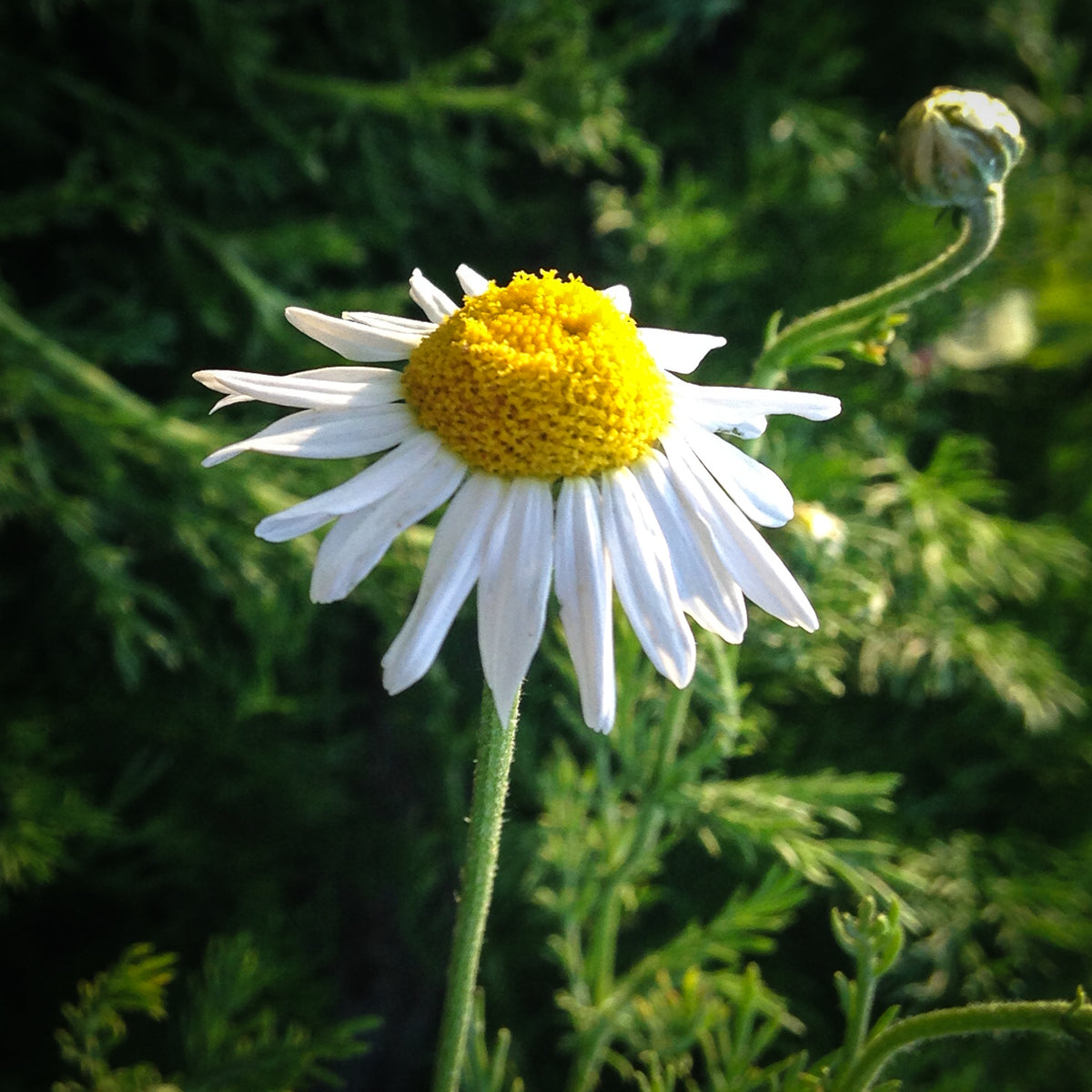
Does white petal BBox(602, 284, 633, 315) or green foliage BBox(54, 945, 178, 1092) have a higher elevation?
white petal BBox(602, 284, 633, 315)

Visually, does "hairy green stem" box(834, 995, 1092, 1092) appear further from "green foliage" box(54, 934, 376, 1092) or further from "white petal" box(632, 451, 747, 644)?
"green foliage" box(54, 934, 376, 1092)

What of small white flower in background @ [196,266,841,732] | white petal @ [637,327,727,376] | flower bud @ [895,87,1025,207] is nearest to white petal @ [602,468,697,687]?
small white flower in background @ [196,266,841,732]

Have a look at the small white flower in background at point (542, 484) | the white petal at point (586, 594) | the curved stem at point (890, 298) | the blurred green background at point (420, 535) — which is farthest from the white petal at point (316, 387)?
the blurred green background at point (420, 535)

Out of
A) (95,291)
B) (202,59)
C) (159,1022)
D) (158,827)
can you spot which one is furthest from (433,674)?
(202,59)

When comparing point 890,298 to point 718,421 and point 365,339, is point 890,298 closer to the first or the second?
point 718,421

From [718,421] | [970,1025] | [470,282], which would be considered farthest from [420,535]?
[970,1025]

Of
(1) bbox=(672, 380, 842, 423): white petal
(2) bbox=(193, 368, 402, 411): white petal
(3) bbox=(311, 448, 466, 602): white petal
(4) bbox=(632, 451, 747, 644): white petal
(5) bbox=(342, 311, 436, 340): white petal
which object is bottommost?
(4) bbox=(632, 451, 747, 644): white petal
